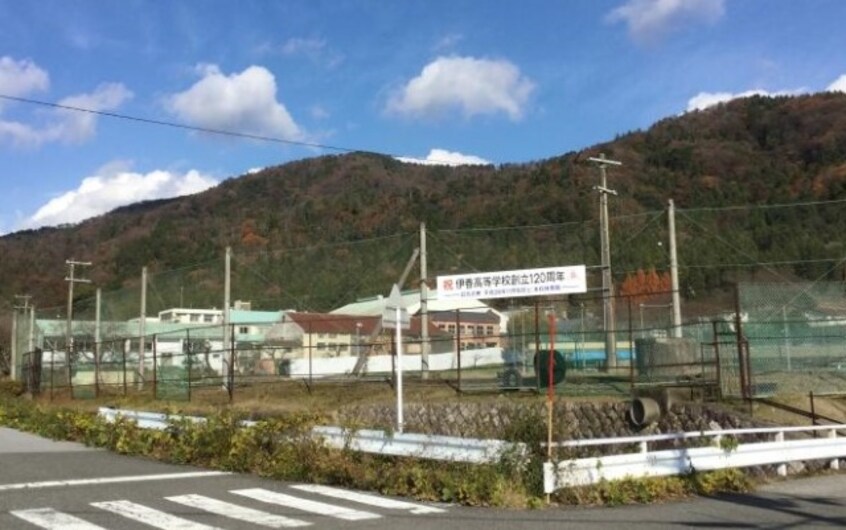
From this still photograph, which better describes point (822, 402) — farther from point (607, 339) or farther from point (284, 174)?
point (284, 174)

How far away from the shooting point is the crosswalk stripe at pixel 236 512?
8461 millimetres

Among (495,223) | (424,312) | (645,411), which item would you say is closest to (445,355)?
(424,312)

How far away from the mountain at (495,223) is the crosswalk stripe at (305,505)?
822 inches

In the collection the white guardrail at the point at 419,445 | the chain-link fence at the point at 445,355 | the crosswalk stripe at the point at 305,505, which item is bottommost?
the crosswalk stripe at the point at 305,505

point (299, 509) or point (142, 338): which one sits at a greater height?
point (142, 338)

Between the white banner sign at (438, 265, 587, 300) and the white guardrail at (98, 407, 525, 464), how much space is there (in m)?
13.7

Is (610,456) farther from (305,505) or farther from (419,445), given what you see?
(305,505)

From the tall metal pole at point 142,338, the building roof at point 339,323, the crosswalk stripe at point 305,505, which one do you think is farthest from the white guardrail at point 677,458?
the tall metal pole at point 142,338

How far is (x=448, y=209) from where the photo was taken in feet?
194

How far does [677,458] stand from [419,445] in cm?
338

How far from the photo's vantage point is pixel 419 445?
35.7ft

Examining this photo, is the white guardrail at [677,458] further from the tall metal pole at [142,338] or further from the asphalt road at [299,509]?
the tall metal pole at [142,338]

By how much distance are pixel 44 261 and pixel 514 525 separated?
95580 mm

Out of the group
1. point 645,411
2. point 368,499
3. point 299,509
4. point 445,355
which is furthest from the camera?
point 445,355
